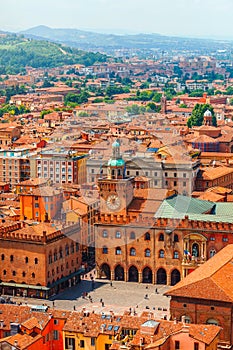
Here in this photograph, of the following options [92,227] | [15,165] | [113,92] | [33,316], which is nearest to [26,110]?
[113,92]

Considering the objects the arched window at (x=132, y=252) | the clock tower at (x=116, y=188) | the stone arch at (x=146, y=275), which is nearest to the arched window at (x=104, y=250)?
the arched window at (x=132, y=252)

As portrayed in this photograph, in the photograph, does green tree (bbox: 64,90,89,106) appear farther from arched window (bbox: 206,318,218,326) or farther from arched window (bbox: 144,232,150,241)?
arched window (bbox: 206,318,218,326)

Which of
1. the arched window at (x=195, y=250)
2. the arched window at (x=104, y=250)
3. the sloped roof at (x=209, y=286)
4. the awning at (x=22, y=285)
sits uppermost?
the sloped roof at (x=209, y=286)

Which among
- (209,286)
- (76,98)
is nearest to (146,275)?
(209,286)

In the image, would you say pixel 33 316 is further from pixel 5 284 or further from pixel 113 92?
pixel 113 92

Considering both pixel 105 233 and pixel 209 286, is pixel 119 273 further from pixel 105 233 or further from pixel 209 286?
pixel 209 286

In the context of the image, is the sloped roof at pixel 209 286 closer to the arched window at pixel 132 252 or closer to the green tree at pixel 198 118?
the arched window at pixel 132 252
